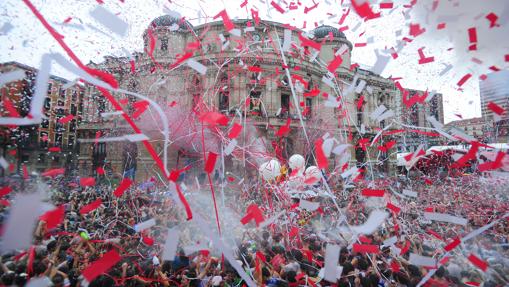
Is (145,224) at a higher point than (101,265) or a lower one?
higher

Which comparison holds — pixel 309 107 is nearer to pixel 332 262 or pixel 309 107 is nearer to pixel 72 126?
pixel 332 262

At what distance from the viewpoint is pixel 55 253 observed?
4.52 metres

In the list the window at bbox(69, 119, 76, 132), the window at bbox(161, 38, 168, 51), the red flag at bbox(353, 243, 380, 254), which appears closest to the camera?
the red flag at bbox(353, 243, 380, 254)

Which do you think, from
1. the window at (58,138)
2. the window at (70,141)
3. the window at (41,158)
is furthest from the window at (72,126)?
the window at (41,158)

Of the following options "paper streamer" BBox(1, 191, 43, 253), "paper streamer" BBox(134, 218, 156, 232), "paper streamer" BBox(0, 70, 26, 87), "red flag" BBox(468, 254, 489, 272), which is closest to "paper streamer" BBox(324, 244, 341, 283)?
"red flag" BBox(468, 254, 489, 272)

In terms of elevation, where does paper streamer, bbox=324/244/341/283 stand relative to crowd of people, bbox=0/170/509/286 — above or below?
above

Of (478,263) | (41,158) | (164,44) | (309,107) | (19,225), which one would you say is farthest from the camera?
(41,158)

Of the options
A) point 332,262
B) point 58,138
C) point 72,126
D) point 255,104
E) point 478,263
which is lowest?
point 478,263

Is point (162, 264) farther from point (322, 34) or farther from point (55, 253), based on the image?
point (322, 34)

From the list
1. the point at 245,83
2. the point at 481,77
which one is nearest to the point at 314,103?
the point at 245,83

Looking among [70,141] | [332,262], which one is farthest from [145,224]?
[70,141]

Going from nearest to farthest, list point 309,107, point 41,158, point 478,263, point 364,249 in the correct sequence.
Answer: point 478,263, point 364,249, point 309,107, point 41,158

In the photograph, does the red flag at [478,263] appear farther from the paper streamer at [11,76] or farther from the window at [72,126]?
the window at [72,126]

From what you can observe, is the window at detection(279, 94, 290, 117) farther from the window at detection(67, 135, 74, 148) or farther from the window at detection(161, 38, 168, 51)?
the window at detection(67, 135, 74, 148)
